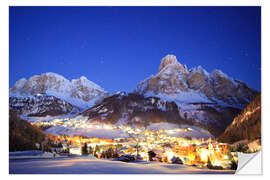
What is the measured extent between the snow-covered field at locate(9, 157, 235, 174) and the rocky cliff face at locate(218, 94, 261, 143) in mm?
936

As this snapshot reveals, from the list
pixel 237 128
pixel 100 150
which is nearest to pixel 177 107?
pixel 237 128

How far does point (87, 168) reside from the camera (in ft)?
12.5

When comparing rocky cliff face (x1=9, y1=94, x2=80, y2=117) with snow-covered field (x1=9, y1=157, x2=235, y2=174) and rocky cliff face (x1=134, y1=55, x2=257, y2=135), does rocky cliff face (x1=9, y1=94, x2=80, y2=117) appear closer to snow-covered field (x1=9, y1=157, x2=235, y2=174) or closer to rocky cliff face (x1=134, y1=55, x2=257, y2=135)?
snow-covered field (x1=9, y1=157, x2=235, y2=174)

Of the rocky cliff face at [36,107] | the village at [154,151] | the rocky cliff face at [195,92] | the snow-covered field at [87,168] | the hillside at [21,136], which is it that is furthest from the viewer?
the rocky cliff face at [195,92]

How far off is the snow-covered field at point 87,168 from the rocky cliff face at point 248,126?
3.07ft

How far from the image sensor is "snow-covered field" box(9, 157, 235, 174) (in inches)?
148

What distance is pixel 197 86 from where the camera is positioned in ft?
47.0

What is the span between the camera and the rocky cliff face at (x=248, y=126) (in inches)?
170

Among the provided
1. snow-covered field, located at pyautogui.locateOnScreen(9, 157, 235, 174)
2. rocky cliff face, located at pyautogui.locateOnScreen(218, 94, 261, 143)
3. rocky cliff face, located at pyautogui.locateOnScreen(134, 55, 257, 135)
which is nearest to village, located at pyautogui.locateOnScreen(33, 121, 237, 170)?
snow-covered field, located at pyautogui.locateOnScreen(9, 157, 235, 174)

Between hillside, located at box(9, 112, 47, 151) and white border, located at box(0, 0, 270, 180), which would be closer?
white border, located at box(0, 0, 270, 180)

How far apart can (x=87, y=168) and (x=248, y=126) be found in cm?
337

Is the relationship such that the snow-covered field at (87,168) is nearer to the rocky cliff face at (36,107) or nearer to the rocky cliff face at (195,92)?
the rocky cliff face at (36,107)
